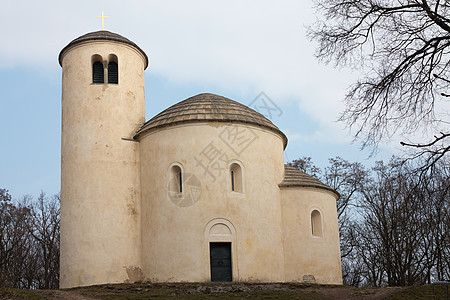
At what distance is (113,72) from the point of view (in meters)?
26.3

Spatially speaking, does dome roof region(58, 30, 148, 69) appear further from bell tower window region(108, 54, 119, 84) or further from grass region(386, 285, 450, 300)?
grass region(386, 285, 450, 300)

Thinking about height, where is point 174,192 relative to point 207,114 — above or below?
below

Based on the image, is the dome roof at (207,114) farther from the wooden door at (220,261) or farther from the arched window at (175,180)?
the wooden door at (220,261)

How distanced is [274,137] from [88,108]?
890 centimetres

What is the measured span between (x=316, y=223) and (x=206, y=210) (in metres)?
6.08

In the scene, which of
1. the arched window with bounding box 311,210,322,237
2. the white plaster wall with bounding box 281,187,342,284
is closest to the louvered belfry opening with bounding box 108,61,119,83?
the white plaster wall with bounding box 281,187,342,284

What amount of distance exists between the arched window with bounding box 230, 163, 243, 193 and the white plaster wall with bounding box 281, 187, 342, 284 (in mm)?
2659

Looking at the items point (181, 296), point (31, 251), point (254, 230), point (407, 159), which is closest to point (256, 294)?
point (181, 296)

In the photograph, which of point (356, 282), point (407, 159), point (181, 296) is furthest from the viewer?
point (356, 282)

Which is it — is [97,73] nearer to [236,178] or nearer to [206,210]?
[236,178]

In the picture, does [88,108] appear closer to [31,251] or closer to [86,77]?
[86,77]

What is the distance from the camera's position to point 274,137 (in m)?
24.9

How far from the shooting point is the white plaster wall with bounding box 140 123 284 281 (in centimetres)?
2198

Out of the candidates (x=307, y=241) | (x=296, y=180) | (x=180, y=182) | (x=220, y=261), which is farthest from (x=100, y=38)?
(x=307, y=241)
